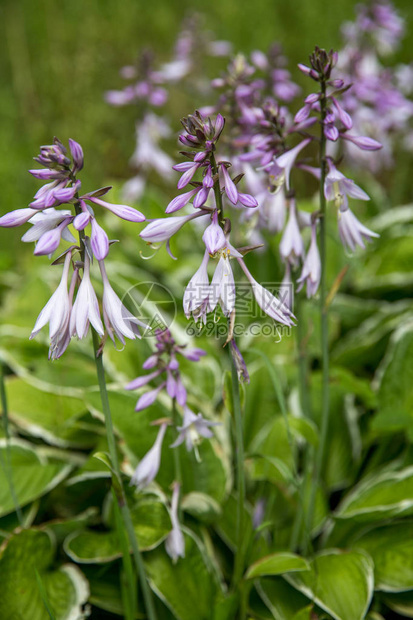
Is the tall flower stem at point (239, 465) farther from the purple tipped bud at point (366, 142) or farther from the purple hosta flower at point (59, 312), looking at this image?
the purple tipped bud at point (366, 142)

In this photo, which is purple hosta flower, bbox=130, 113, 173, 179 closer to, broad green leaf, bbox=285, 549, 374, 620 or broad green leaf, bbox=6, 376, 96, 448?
broad green leaf, bbox=6, 376, 96, 448

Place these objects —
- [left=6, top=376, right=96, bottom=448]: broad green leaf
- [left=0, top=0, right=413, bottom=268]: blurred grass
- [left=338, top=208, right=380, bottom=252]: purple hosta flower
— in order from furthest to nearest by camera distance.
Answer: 1. [left=0, top=0, right=413, bottom=268]: blurred grass
2. [left=6, top=376, right=96, bottom=448]: broad green leaf
3. [left=338, top=208, right=380, bottom=252]: purple hosta flower

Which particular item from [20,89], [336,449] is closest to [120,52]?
[20,89]

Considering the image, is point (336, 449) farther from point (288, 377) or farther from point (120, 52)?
point (120, 52)

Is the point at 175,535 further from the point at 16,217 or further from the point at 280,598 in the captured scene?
A: the point at 16,217


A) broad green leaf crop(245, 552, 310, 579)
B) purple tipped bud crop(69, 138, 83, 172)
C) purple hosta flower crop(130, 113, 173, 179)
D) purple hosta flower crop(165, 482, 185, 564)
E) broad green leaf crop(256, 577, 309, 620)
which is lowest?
broad green leaf crop(256, 577, 309, 620)

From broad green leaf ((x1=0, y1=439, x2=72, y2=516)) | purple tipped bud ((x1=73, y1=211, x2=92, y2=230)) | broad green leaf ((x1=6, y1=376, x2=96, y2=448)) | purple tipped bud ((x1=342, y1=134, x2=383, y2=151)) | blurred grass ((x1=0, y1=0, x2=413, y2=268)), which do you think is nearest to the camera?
purple tipped bud ((x1=73, y1=211, x2=92, y2=230))

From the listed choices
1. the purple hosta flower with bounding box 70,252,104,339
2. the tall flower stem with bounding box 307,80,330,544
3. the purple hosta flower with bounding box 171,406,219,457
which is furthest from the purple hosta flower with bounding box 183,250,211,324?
the tall flower stem with bounding box 307,80,330,544

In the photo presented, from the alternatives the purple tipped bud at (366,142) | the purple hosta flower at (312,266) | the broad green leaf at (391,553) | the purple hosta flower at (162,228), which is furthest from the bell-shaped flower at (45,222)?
the broad green leaf at (391,553)
